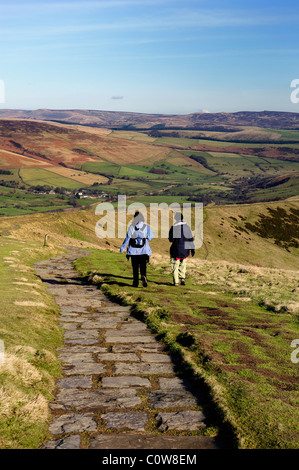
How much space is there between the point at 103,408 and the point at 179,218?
48.3ft

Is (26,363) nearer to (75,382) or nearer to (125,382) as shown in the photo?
(75,382)

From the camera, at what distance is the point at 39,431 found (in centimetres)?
577

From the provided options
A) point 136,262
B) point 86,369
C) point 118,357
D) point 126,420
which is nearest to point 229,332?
point 118,357

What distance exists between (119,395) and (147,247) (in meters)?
11.9

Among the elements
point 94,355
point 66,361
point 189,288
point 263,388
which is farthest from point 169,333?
point 189,288

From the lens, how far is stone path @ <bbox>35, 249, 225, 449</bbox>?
5719 millimetres

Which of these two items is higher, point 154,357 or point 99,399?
point 99,399

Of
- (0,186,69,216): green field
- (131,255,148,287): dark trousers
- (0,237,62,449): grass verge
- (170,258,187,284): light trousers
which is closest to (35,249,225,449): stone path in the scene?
(0,237,62,449): grass verge

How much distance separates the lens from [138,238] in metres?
18.8

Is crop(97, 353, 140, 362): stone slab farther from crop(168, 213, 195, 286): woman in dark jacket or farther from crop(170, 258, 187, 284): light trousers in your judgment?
crop(168, 213, 195, 286): woman in dark jacket

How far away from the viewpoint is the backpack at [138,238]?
18797 mm

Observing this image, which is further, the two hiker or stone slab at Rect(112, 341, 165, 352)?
the two hiker

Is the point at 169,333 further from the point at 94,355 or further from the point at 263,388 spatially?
the point at 263,388

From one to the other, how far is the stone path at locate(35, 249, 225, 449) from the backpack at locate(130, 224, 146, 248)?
21.1 ft
